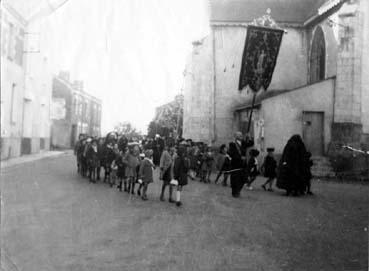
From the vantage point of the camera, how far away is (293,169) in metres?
12.1

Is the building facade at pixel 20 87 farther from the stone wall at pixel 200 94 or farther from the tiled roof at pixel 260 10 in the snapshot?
the tiled roof at pixel 260 10

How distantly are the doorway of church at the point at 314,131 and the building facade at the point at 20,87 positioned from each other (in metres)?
12.5

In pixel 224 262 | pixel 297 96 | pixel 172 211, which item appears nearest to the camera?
pixel 224 262

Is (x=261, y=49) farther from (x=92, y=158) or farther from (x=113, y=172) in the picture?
(x=92, y=158)

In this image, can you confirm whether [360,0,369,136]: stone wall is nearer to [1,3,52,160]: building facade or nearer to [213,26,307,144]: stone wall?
[213,26,307,144]: stone wall

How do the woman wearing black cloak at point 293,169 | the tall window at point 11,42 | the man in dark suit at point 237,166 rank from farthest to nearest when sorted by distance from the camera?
the tall window at point 11,42 < the woman wearing black cloak at point 293,169 < the man in dark suit at point 237,166

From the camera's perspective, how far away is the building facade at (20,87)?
19.3 meters

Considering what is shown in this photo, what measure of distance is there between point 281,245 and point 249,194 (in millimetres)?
6087

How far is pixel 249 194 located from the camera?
12055 mm

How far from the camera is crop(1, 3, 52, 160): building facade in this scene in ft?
63.3

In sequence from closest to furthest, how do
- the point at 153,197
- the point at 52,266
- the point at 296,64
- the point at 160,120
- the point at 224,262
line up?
the point at 52,266 < the point at 224,262 < the point at 153,197 < the point at 296,64 < the point at 160,120

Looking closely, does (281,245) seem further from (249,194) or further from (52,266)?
(249,194)

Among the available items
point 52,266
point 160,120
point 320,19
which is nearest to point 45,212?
point 52,266

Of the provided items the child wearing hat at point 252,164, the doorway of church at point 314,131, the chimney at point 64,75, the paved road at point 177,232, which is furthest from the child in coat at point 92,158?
the chimney at point 64,75
